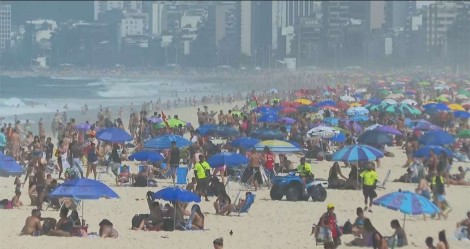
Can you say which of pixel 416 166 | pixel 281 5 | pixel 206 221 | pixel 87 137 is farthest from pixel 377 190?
pixel 281 5

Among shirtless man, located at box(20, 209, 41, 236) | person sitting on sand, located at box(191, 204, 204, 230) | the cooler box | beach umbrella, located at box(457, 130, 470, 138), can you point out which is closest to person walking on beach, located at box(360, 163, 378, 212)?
person sitting on sand, located at box(191, 204, 204, 230)

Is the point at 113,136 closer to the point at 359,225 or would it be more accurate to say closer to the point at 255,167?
the point at 255,167

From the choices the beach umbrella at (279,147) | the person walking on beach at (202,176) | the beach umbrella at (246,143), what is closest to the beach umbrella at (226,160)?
the person walking on beach at (202,176)

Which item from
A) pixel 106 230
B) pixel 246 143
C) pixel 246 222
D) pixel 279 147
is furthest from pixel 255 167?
pixel 106 230

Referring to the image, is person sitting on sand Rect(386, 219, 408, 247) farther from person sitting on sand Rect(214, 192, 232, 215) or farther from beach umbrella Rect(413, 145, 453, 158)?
beach umbrella Rect(413, 145, 453, 158)

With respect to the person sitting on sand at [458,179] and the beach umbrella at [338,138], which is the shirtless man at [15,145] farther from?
the person sitting on sand at [458,179]

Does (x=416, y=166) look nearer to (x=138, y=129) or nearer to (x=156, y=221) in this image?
(x=156, y=221)
